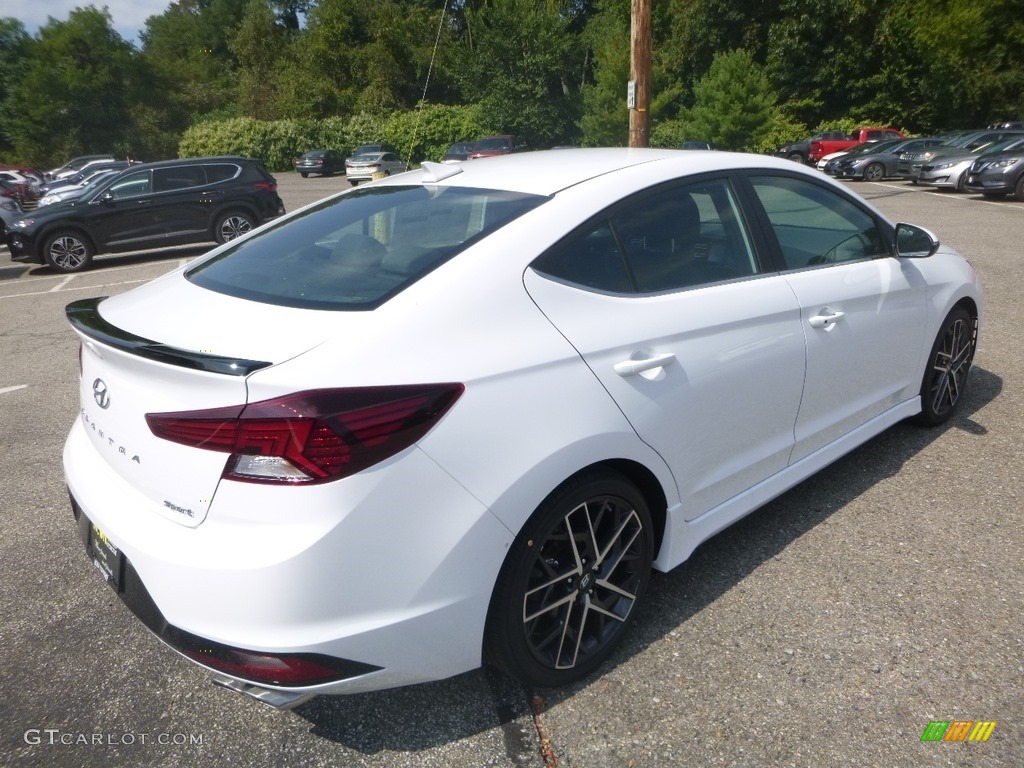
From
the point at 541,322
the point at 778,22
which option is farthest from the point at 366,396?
the point at 778,22

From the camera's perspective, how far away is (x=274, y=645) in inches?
83.5

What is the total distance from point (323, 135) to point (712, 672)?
51089mm

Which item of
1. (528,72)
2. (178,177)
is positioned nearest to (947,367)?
(178,177)

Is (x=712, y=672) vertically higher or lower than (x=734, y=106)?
higher

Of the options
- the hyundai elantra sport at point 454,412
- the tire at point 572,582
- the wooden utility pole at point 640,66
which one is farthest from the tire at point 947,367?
the wooden utility pole at point 640,66

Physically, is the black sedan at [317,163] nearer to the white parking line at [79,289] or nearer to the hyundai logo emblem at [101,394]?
the white parking line at [79,289]

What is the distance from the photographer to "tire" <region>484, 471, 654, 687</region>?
242 centimetres

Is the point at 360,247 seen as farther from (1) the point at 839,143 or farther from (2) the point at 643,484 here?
(1) the point at 839,143

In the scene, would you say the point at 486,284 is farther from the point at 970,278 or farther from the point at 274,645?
the point at 970,278

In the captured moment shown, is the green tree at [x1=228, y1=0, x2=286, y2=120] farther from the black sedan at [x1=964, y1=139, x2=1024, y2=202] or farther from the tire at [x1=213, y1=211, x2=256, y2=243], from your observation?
the black sedan at [x1=964, y1=139, x2=1024, y2=202]

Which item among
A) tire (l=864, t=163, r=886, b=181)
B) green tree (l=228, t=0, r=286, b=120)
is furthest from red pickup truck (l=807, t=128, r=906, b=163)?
green tree (l=228, t=0, r=286, b=120)

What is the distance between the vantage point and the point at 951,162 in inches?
827

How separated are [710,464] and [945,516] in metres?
1.40

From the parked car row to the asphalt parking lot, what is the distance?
54.0 ft
